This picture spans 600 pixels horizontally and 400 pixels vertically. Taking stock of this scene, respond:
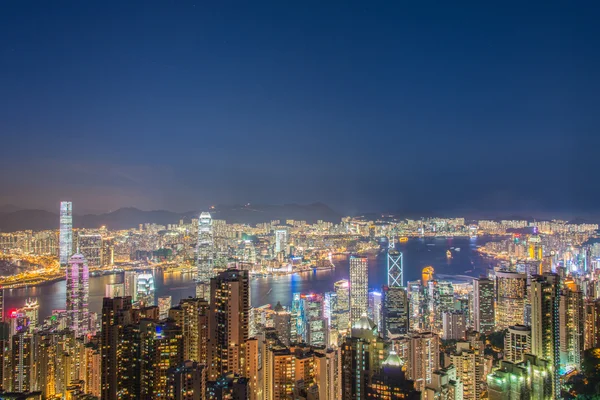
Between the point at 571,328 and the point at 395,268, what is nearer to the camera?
the point at 571,328

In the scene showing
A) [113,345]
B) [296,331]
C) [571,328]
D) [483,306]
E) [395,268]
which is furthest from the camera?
[395,268]

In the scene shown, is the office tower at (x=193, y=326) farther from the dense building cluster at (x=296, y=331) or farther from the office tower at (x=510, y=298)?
the office tower at (x=510, y=298)

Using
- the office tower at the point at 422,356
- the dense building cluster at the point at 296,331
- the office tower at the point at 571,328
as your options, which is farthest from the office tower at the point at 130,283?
the office tower at the point at 571,328

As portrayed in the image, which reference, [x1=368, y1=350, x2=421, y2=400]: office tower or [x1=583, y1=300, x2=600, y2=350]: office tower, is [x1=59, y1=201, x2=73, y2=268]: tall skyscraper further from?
[x1=583, y1=300, x2=600, y2=350]: office tower

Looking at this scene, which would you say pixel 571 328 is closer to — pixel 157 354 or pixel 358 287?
pixel 358 287

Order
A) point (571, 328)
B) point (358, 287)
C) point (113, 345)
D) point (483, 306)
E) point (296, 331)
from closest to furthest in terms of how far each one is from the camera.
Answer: point (113, 345), point (571, 328), point (296, 331), point (483, 306), point (358, 287)

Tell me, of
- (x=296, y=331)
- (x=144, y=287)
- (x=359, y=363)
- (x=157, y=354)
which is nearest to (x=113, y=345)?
(x=157, y=354)

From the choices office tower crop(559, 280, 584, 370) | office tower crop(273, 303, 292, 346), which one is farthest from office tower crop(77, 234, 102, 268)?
office tower crop(559, 280, 584, 370)
